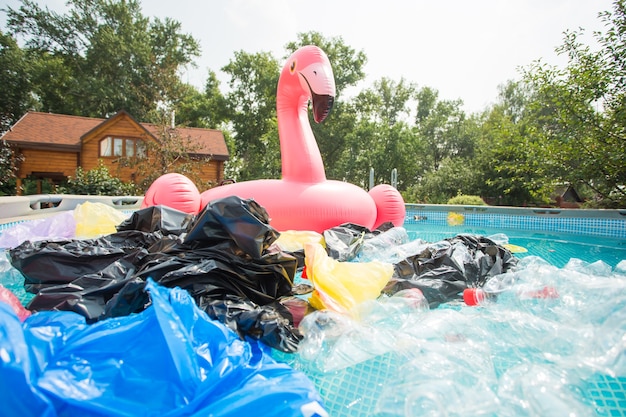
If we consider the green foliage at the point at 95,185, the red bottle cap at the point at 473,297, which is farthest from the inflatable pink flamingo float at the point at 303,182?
the green foliage at the point at 95,185

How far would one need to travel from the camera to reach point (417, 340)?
5.19 ft

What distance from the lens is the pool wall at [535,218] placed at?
6.35 m

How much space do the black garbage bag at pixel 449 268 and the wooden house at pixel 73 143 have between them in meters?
A: 12.6

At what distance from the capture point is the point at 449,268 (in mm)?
2631

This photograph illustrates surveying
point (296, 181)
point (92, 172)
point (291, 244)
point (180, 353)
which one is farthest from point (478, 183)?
point (180, 353)

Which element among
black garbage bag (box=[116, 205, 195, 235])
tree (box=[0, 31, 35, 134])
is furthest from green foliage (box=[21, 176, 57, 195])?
black garbage bag (box=[116, 205, 195, 235])

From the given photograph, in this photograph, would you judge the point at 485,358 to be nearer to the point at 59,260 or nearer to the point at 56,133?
the point at 59,260

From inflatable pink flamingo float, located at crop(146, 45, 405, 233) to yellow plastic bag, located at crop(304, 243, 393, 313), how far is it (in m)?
2.06

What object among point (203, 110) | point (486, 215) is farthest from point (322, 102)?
point (203, 110)

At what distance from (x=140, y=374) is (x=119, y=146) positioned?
57.7 feet

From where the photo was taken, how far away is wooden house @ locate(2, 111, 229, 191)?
1466cm

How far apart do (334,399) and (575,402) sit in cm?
84

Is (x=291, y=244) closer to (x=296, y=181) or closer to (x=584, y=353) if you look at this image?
(x=296, y=181)

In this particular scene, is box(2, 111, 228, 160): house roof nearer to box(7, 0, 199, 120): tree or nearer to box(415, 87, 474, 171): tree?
box(7, 0, 199, 120): tree
